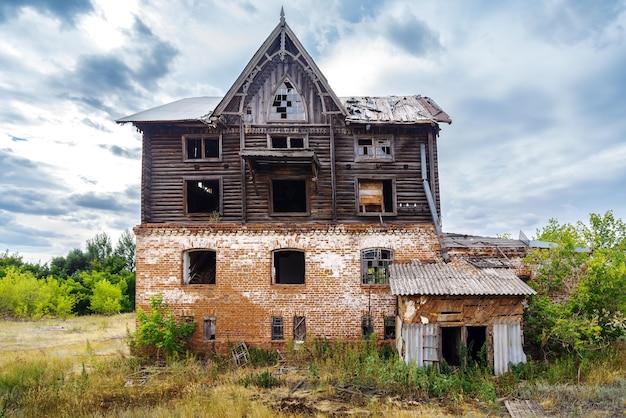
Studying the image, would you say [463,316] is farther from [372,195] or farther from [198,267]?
[198,267]

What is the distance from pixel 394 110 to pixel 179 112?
31.3 feet

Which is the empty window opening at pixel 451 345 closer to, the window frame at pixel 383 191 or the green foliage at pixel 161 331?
the window frame at pixel 383 191

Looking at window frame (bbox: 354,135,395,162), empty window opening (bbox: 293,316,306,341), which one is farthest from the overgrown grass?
window frame (bbox: 354,135,395,162)

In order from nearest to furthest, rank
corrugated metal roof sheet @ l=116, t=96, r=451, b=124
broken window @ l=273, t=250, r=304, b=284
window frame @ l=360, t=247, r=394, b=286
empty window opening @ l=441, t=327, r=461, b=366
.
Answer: empty window opening @ l=441, t=327, r=461, b=366 → window frame @ l=360, t=247, r=394, b=286 → corrugated metal roof sheet @ l=116, t=96, r=451, b=124 → broken window @ l=273, t=250, r=304, b=284

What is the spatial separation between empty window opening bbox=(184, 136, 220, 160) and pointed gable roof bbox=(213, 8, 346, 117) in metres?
1.53

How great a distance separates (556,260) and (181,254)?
14.6 m

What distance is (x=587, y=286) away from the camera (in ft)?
43.2

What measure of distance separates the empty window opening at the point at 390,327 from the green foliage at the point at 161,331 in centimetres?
770

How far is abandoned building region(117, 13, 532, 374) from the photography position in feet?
51.1

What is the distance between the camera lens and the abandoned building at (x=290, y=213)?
15.6 m

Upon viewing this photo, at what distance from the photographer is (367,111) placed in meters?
17.0

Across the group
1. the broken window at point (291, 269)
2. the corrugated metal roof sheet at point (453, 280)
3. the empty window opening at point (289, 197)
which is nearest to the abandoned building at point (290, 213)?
the corrugated metal roof sheet at point (453, 280)

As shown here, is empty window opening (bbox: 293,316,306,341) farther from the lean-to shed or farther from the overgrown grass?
the lean-to shed

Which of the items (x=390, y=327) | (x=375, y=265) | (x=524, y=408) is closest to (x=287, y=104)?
(x=375, y=265)
